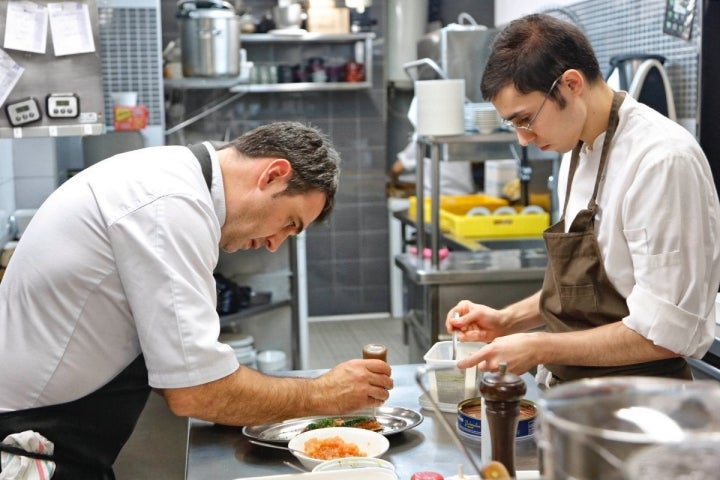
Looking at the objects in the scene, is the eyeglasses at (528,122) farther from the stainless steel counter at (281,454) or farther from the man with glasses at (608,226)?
the stainless steel counter at (281,454)

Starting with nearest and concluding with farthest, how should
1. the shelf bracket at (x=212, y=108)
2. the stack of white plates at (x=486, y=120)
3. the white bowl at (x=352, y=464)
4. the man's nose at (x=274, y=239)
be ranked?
the white bowl at (x=352, y=464)
the man's nose at (x=274, y=239)
the stack of white plates at (x=486, y=120)
the shelf bracket at (x=212, y=108)

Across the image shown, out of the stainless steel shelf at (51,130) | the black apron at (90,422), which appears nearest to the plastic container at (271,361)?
the stainless steel shelf at (51,130)

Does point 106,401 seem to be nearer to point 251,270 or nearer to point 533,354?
point 533,354

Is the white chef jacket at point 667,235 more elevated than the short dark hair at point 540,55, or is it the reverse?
the short dark hair at point 540,55

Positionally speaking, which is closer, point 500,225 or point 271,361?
point 500,225

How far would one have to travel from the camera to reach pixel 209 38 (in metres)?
5.89

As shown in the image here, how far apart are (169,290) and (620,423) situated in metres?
1.09

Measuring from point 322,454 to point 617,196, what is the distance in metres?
0.90

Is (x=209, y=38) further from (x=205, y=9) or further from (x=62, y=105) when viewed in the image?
(x=62, y=105)

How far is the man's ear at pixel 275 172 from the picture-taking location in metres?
2.17

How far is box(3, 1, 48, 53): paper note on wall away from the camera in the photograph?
14.2 feet

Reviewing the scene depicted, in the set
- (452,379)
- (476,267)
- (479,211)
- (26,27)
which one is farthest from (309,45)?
(452,379)

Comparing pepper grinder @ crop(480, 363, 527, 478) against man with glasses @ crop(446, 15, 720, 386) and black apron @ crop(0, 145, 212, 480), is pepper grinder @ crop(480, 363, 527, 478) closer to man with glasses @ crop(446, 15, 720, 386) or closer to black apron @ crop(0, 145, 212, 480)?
man with glasses @ crop(446, 15, 720, 386)

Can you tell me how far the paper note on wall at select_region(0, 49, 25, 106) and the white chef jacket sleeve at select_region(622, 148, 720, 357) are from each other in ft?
10.7
